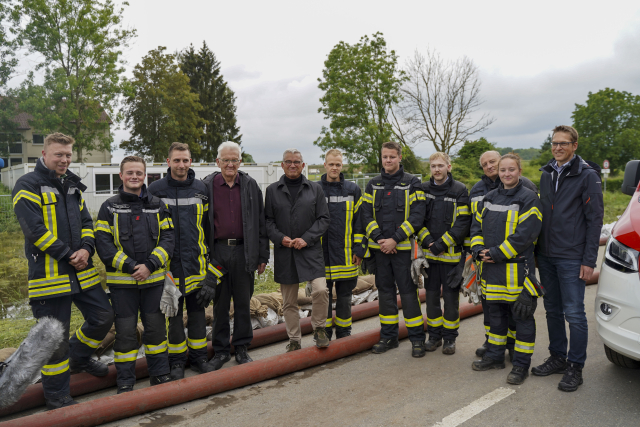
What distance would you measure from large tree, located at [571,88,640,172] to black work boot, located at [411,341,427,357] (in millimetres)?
56292

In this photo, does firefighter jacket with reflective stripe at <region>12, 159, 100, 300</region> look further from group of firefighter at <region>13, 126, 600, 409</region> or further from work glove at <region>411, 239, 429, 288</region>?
work glove at <region>411, 239, 429, 288</region>

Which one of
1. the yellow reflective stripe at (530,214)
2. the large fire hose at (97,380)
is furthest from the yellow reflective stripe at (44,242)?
the yellow reflective stripe at (530,214)

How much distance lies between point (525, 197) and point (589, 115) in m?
61.4

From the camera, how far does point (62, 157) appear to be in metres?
4.23

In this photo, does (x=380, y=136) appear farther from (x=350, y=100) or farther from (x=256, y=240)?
(x=256, y=240)

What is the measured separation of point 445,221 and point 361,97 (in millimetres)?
26250

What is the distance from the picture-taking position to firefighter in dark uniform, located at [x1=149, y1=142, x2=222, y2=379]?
4.79 m

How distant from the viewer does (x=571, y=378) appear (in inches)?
169

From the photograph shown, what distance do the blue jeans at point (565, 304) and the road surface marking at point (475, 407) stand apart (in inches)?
29.4

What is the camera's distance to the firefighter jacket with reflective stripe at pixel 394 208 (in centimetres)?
532

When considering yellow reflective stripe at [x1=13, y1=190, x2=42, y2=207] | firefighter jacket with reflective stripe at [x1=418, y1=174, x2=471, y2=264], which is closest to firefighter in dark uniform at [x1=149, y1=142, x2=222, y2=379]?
yellow reflective stripe at [x1=13, y1=190, x2=42, y2=207]

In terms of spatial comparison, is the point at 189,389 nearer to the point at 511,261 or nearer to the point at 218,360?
the point at 218,360

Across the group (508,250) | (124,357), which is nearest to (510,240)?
(508,250)

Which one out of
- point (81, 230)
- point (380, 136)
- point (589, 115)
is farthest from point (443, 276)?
point (589, 115)
